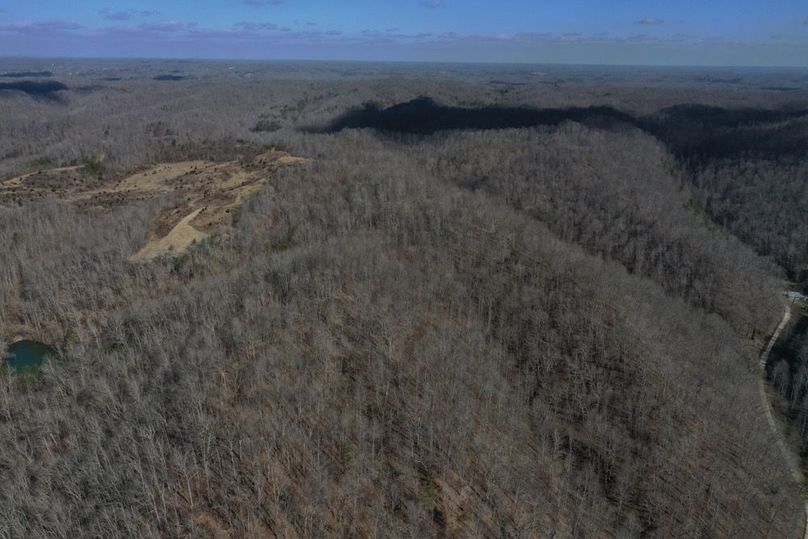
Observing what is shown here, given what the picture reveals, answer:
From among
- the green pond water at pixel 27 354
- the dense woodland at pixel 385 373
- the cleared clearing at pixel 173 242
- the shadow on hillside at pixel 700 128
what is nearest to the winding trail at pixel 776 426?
the dense woodland at pixel 385 373

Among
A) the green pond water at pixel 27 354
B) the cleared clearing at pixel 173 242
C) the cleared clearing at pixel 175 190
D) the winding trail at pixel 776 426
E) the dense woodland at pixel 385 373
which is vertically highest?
the cleared clearing at pixel 175 190

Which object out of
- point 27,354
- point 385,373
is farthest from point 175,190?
point 385,373

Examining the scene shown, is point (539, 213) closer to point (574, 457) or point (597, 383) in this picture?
point (597, 383)

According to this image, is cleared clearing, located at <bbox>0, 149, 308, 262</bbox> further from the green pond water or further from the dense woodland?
the green pond water

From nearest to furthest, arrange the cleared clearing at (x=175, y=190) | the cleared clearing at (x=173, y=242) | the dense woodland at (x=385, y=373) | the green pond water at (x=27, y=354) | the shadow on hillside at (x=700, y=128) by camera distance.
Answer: the dense woodland at (x=385, y=373)
the green pond water at (x=27, y=354)
the cleared clearing at (x=173, y=242)
the cleared clearing at (x=175, y=190)
the shadow on hillside at (x=700, y=128)

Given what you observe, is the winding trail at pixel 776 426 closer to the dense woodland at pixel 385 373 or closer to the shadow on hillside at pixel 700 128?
the dense woodland at pixel 385 373

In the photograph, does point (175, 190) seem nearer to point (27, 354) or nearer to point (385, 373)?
point (27, 354)

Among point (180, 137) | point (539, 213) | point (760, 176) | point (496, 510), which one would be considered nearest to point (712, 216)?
point (760, 176)
